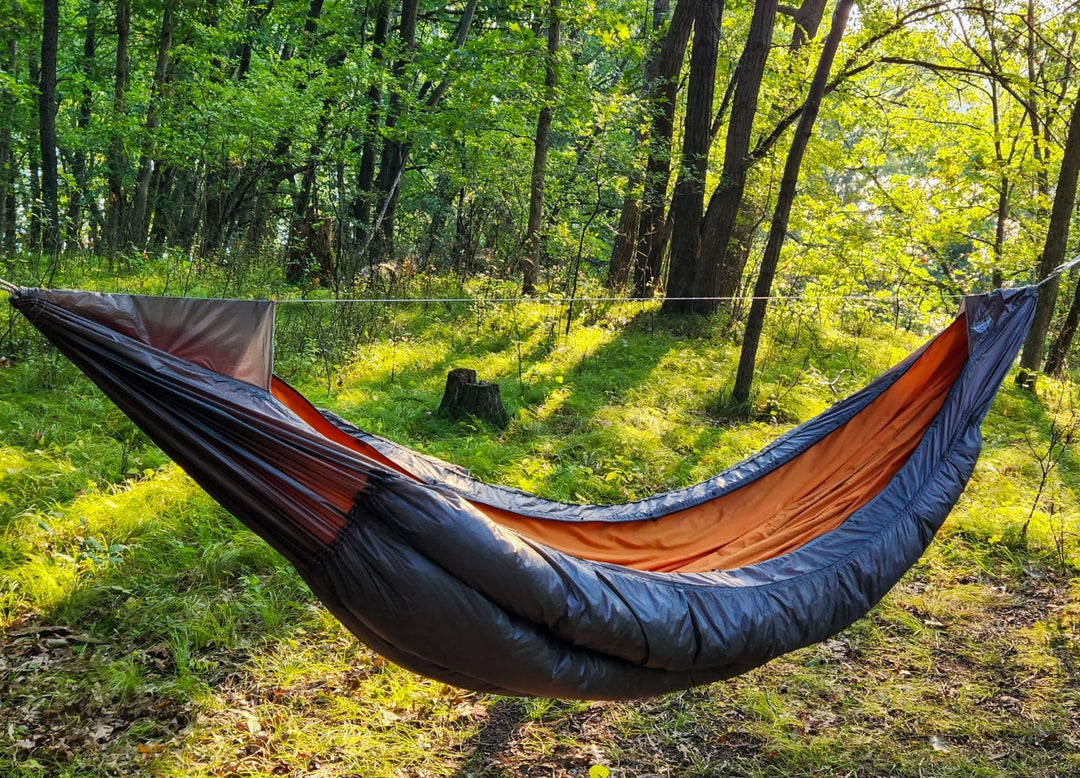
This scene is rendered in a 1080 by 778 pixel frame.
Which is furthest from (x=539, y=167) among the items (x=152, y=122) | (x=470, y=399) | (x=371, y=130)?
(x=152, y=122)

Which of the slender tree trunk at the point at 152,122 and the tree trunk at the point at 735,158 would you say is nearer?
the tree trunk at the point at 735,158

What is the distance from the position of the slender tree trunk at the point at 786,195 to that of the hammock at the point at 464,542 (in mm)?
1892

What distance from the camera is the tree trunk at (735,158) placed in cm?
564

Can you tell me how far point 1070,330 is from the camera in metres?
5.29

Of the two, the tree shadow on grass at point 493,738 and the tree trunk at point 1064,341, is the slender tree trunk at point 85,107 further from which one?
the tree trunk at point 1064,341

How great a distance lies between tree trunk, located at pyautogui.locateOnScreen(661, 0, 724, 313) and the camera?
589 centimetres

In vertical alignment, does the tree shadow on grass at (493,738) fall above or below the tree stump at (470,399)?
below

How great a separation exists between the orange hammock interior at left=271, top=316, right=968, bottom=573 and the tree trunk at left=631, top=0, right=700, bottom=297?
393 centimetres

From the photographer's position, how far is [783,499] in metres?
2.53

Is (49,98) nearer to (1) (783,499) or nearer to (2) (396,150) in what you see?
(2) (396,150)

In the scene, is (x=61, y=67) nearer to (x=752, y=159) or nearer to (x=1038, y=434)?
(x=752, y=159)

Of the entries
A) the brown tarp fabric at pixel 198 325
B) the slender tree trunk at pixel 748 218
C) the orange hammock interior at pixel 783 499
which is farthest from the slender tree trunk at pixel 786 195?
the brown tarp fabric at pixel 198 325

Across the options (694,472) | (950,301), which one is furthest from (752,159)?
(950,301)

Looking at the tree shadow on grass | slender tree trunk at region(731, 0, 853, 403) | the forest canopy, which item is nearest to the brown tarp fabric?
the tree shadow on grass
